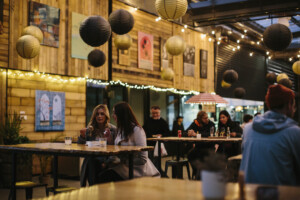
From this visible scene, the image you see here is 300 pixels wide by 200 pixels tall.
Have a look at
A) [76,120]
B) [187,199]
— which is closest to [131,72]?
[76,120]

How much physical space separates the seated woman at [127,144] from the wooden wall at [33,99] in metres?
4.60

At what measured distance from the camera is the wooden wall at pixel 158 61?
12.8 metres

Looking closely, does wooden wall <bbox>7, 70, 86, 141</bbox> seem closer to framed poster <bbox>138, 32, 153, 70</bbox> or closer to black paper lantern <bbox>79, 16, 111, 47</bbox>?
framed poster <bbox>138, 32, 153, 70</bbox>

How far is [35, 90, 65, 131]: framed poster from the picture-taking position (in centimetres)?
1008

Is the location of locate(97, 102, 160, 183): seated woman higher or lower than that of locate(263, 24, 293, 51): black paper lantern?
lower

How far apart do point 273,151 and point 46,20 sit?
324 inches

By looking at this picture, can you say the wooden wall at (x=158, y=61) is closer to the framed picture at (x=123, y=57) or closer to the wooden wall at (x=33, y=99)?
the framed picture at (x=123, y=57)

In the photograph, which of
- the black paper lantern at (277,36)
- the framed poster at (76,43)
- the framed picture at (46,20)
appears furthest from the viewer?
the framed poster at (76,43)

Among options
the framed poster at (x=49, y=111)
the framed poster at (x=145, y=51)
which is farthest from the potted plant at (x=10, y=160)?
the framed poster at (x=145, y=51)

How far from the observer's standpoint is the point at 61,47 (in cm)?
1062

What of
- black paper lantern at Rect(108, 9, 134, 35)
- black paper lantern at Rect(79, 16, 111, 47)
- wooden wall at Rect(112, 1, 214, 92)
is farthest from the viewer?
wooden wall at Rect(112, 1, 214, 92)

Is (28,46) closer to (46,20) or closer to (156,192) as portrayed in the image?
(46,20)

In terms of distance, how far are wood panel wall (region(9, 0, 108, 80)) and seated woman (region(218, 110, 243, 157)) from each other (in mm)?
4110

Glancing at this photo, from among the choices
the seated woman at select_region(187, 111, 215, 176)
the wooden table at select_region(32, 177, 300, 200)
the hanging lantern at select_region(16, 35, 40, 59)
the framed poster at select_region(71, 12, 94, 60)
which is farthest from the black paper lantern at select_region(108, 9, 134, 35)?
the wooden table at select_region(32, 177, 300, 200)
